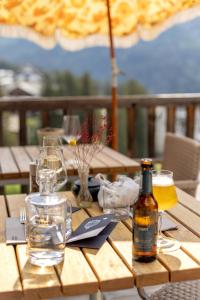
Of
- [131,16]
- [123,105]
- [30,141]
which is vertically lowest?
[30,141]

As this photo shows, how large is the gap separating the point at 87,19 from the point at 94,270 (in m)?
3.01

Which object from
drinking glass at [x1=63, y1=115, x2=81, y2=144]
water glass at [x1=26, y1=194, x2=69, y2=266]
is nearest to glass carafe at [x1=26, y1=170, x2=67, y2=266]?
water glass at [x1=26, y1=194, x2=69, y2=266]

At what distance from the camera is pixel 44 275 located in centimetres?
155

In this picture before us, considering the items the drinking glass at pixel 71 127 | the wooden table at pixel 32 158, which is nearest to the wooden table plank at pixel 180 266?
the wooden table at pixel 32 158

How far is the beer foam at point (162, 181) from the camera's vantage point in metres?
1.80

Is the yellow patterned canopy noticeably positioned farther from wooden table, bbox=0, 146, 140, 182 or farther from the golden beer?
the golden beer

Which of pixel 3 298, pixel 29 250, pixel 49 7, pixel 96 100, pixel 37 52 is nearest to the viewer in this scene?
pixel 3 298

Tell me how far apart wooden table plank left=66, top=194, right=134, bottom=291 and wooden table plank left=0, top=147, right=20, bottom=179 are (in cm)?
136

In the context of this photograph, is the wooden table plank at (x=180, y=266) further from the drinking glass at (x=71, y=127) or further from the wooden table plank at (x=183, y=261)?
the drinking glass at (x=71, y=127)

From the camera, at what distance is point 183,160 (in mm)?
3396

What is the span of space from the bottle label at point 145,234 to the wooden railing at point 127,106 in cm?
309

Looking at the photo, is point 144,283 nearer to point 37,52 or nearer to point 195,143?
point 195,143

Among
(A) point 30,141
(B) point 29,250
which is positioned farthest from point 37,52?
(B) point 29,250

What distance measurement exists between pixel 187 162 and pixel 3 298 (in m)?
2.06
